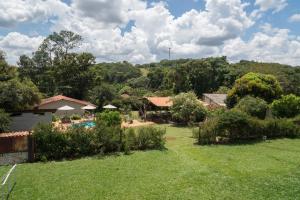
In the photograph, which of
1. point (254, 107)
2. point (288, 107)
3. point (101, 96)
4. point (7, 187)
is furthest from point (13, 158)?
point (101, 96)

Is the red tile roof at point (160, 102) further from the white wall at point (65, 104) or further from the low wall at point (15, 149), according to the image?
the low wall at point (15, 149)

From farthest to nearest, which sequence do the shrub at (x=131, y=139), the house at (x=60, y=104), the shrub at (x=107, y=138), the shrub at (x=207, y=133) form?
the house at (x=60, y=104) → the shrub at (x=207, y=133) → the shrub at (x=131, y=139) → the shrub at (x=107, y=138)

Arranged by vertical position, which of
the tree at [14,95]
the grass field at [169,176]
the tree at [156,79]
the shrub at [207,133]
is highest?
the tree at [156,79]

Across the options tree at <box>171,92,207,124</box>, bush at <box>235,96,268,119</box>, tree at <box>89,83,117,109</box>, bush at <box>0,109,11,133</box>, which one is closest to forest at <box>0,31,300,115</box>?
tree at <box>89,83,117,109</box>

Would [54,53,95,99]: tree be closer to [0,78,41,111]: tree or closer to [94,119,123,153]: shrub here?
[0,78,41,111]: tree

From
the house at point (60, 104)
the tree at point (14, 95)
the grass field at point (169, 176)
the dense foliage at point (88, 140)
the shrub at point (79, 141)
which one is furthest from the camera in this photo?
the house at point (60, 104)

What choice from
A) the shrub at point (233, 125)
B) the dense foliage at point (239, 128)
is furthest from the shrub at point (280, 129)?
the shrub at point (233, 125)

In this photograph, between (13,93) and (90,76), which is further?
(90,76)

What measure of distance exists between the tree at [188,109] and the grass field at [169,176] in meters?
15.1

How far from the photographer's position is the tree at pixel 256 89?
37562mm

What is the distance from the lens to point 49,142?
17016mm

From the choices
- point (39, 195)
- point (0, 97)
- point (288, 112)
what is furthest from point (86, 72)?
point (39, 195)

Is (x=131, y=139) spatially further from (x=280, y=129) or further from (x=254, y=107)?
(x=254, y=107)

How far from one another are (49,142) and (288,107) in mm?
25710
